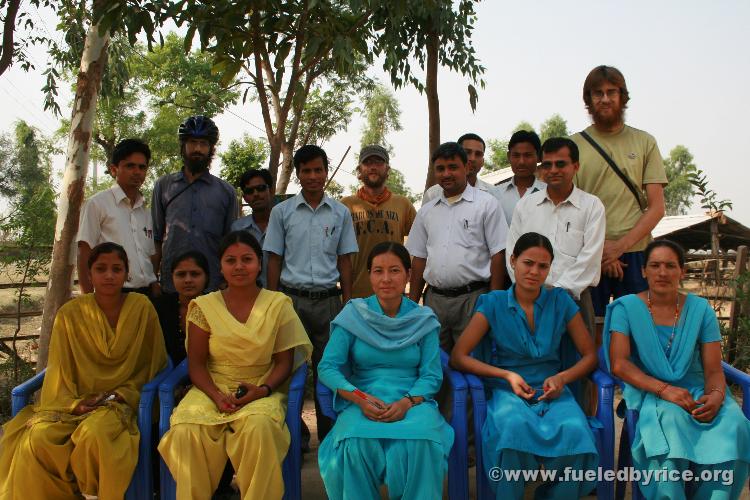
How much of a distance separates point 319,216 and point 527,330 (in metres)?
1.58

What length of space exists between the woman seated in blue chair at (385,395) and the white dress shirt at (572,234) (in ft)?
2.58

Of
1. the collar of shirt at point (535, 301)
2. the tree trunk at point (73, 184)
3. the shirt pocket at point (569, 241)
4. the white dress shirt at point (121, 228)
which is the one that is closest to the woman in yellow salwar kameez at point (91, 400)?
the white dress shirt at point (121, 228)

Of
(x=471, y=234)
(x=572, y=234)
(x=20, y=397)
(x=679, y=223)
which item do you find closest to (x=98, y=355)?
(x=20, y=397)

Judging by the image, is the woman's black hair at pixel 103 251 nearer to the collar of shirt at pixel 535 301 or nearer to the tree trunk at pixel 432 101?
the collar of shirt at pixel 535 301

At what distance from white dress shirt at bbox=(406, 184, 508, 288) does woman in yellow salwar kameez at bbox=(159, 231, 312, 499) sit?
3.37 feet

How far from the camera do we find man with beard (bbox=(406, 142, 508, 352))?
4.05m

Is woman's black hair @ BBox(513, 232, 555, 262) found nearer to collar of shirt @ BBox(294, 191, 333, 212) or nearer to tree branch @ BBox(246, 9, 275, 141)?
collar of shirt @ BBox(294, 191, 333, 212)

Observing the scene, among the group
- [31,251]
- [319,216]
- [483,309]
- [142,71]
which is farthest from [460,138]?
[142,71]

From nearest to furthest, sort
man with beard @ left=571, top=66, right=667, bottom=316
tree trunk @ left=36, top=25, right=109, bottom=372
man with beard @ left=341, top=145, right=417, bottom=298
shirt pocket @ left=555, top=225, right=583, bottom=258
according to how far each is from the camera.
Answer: shirt pocket @ left=555, top=225, right=583, bottom=258 → man with beard @ left=571, top=66, right=667, bottom=316 → man with beard @ left=341, top=145, right=417, bottom=298 → tree trunk @ left=36, top=25, right=109, bottom=372

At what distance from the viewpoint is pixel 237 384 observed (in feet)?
11.3

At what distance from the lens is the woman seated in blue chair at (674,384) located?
2.97m

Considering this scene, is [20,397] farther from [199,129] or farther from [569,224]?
[569,224]

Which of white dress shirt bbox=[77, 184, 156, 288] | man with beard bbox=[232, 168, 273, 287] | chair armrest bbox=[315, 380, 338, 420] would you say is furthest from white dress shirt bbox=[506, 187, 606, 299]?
white dress shirt bbox=[77, 184, 156, 288]

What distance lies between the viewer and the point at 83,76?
5.18 m
